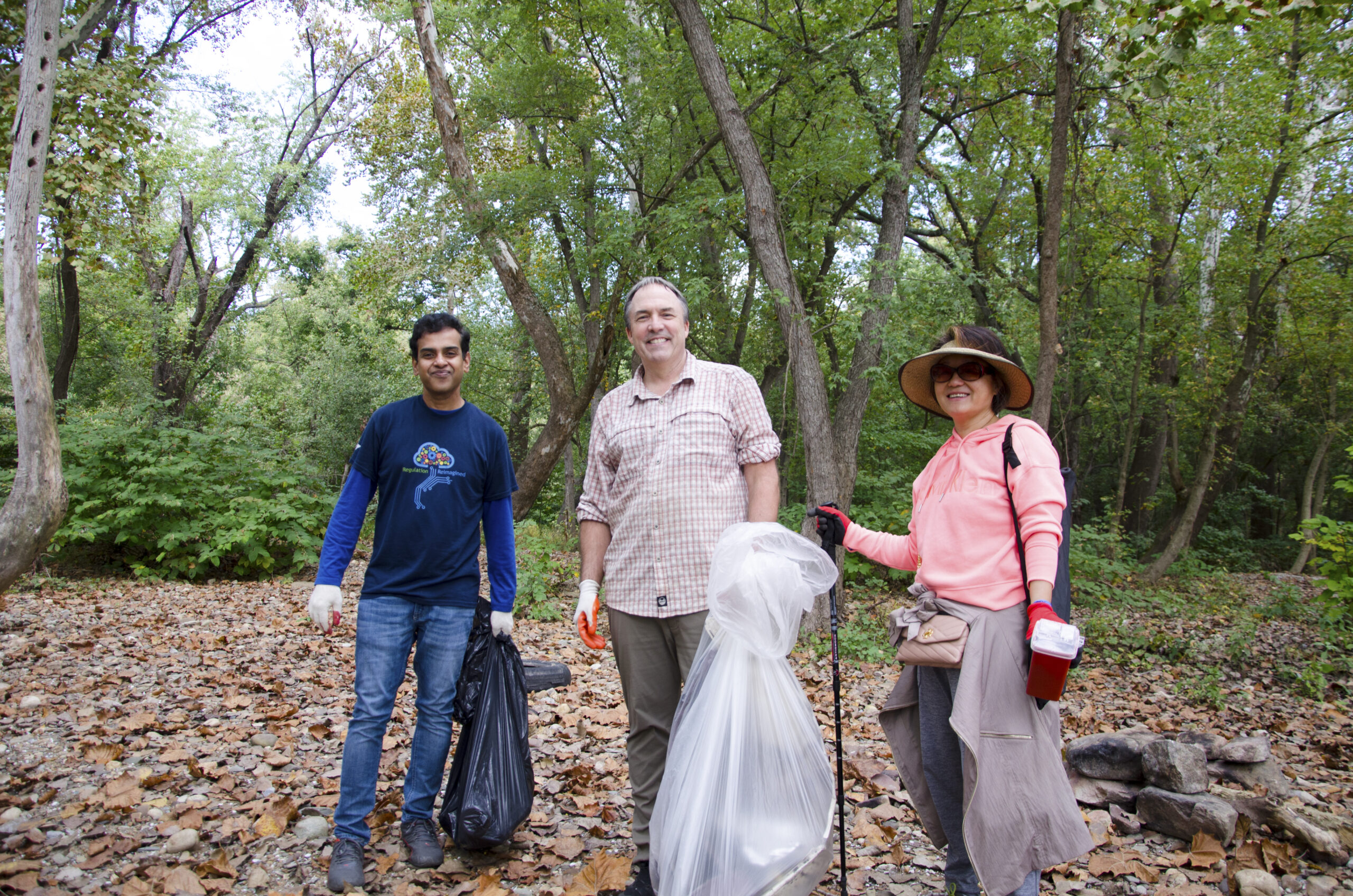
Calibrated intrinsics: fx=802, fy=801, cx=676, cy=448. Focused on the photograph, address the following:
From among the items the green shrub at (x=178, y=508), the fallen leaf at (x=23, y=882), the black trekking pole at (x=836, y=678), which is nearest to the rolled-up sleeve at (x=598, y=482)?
the black trekking pole at (x=836, y=678)

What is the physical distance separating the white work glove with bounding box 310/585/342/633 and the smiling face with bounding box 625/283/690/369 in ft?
4.45

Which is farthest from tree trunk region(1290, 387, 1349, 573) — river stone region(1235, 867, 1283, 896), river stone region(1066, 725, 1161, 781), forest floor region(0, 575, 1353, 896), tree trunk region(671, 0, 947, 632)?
river stone region(1235, 867, 1283, 896)

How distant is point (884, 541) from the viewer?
2.65 m

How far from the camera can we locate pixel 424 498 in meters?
2.83

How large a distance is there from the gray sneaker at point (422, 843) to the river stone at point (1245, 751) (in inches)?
140

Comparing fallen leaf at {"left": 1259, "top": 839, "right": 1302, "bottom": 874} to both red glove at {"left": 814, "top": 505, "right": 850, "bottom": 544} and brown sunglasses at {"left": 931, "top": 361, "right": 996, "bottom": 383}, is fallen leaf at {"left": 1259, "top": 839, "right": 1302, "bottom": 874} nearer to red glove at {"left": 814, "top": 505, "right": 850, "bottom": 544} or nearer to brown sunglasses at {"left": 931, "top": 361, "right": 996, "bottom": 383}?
red glove at {"left": 814, "top": 505, "right": 850, "bottom": 544}

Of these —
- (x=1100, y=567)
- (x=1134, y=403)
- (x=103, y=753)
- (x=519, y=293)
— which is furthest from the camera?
(x=1134, y=403)

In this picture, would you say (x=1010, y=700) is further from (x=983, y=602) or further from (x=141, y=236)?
(x=141, y=236)

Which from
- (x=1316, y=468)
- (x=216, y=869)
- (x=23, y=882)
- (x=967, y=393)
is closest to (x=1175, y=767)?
(x=967, y=393)

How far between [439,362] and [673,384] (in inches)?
34.4

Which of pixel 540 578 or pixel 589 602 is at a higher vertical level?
pixel 589 602

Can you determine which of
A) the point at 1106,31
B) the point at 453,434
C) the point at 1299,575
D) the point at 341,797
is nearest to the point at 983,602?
the point at 453,434

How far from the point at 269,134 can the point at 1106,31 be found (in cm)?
1608

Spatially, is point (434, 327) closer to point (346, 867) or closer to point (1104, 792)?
point (346, 867)
